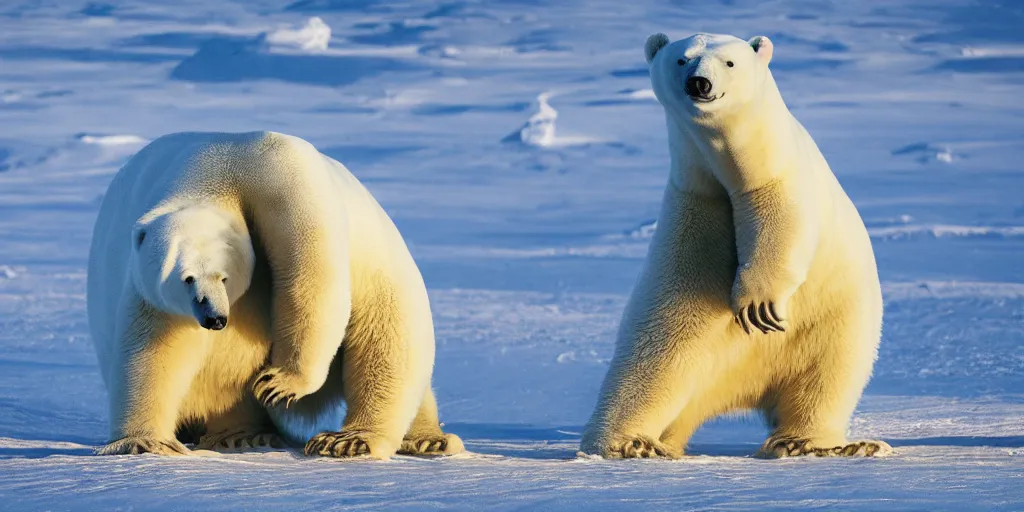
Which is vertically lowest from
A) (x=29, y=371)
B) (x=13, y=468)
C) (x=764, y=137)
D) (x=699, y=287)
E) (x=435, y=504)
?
(x=29, y=371)

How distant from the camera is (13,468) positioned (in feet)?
13.8

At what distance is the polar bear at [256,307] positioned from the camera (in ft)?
15.5

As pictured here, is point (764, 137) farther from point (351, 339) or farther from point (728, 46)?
point (351, 339)

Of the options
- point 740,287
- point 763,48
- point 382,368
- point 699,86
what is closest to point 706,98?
point 699,86

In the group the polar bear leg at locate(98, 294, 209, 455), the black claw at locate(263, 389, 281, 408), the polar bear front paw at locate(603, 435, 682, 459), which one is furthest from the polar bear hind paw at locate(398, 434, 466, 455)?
→ the polar bear leg at locate(98, 294, 209, 455)

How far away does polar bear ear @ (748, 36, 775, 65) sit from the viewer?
16.2 ft

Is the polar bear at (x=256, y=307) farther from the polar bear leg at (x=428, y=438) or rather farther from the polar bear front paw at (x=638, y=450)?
the polar bear front paw at (x=638, y=450)

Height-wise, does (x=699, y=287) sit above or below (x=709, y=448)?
above

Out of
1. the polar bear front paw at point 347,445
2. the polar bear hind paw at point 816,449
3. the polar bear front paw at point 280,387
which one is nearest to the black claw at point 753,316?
the polar bear hind paw at point 816,449

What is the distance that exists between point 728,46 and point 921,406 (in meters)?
3.03

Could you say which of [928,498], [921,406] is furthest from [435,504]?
[921,406]

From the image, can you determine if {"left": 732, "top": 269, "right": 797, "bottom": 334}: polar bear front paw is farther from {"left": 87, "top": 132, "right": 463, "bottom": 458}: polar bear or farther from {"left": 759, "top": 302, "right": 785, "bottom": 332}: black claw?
{"left": 87, "top": 132, "right": 463, "bottom": 458}: polar bear

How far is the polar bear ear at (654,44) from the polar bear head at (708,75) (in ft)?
0.47

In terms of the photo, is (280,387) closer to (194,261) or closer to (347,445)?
(347,445)
